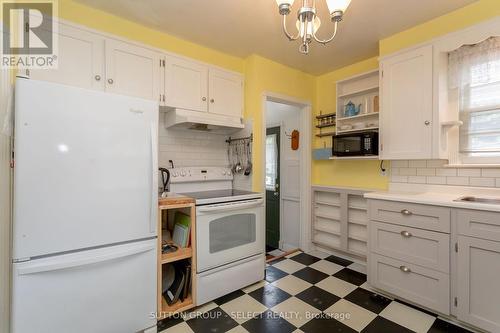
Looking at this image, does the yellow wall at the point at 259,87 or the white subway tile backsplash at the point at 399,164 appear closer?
the white subway tile backsplash at the point at 399,164

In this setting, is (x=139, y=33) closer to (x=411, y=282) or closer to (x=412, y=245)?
(x=412, y=245)

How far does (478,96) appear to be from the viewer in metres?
2.07

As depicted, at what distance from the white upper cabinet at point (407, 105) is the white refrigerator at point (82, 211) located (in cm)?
215

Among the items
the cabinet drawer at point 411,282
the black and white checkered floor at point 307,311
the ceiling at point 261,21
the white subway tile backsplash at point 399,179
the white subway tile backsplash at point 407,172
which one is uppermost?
the ceiling at point 261,21

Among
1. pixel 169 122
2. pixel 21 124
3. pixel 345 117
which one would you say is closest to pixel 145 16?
pixel 169 122

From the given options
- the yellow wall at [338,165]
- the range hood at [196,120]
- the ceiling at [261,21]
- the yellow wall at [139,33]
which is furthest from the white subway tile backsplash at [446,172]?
the yellow wall at [139,33]

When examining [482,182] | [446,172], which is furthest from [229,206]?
[482,182]

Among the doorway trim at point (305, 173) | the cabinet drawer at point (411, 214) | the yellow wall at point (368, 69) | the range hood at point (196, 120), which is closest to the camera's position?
the cabinet drawer at point (411, 214)

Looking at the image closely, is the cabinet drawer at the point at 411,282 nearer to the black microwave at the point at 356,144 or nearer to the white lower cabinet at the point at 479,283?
the white lower cabinet at the point at 479,283

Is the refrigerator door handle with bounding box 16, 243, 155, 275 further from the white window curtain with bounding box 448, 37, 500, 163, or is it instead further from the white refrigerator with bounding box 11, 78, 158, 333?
the white window curtain with bounding box 448, 37, 500, 163

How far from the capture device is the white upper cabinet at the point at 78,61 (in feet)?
5.94

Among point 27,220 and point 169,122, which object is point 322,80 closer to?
point 169,122

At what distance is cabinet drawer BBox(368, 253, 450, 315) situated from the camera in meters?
1.81

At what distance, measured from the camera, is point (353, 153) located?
2.67m
